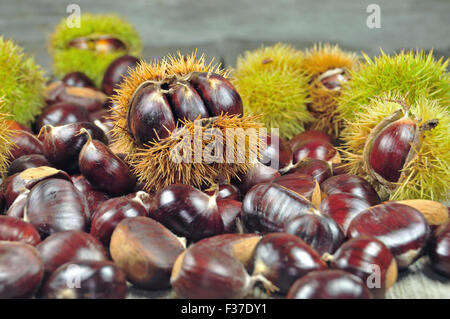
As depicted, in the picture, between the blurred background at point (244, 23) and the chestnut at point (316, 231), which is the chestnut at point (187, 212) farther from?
the blurred background at point (244, 23)

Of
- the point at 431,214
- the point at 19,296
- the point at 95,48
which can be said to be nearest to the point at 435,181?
the point at 431,214

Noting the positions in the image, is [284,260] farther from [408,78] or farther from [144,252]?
[408,78]

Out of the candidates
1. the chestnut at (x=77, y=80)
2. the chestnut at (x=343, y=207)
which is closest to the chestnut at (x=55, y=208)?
the chestnut at (x=343, y=207)

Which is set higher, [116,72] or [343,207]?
[116,72]

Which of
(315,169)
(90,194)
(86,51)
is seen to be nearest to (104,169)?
(90,194)

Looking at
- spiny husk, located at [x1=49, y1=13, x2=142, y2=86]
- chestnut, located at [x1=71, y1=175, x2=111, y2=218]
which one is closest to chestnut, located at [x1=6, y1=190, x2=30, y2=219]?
chestnut, located at [x1=71, y1=175, x2=111, y2=218]

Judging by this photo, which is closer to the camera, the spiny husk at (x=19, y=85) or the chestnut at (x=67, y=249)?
the chestnut at (x=67, y=249)

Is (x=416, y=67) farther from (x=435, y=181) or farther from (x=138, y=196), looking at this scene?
(x=138, y=196)
